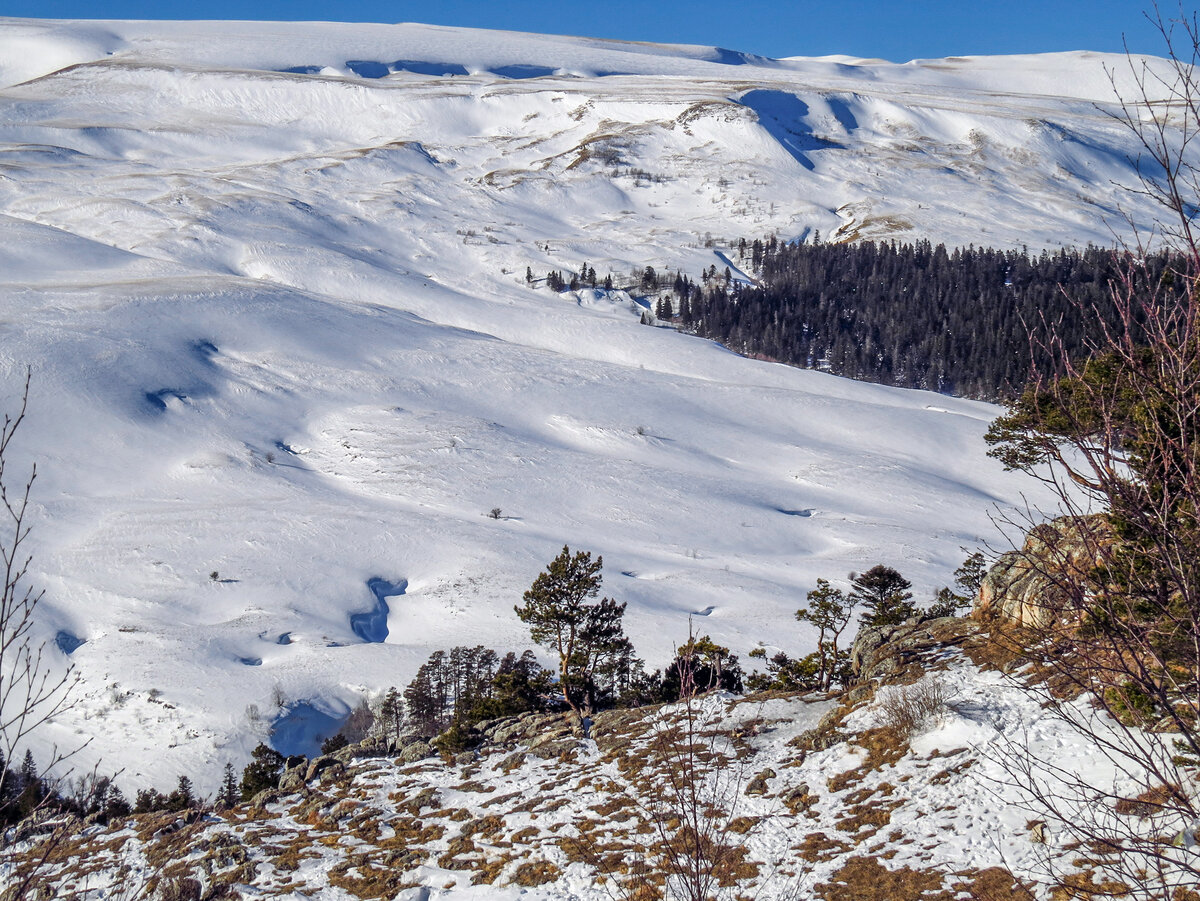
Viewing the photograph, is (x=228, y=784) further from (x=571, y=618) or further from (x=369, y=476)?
(x=369, y=476)

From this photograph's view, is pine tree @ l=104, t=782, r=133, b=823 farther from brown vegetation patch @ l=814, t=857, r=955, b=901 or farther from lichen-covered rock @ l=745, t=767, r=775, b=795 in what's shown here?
brown vegetation patch @ l=814, t=857, r=955, b=901

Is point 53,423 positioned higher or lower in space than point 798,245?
lower

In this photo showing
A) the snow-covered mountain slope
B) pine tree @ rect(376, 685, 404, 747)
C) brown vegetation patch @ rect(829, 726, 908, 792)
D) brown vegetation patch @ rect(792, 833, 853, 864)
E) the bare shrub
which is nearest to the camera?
the snow-covered mountain slope

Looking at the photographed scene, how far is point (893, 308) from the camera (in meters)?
156

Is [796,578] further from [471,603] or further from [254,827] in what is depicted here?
[254,827]

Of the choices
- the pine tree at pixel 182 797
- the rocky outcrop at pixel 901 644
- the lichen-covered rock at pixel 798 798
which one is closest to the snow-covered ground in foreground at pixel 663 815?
the lichen-covered rock at pixel 798 798

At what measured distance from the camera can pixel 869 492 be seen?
7062 centimetres

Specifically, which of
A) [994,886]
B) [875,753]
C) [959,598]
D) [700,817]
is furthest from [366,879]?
[959,598]

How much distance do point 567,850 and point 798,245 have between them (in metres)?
183

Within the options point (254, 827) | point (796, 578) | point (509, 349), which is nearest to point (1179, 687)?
point (254, 827)

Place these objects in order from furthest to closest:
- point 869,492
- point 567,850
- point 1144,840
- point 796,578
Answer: point 869,492, point 796,578, point 567,850, point 1144,840

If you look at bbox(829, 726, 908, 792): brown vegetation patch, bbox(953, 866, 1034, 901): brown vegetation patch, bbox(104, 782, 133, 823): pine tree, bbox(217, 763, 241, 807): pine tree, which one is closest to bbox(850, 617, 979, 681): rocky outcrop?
bbox(829, 726, 908, 792): brown vegetation patch

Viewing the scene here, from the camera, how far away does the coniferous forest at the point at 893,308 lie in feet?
465

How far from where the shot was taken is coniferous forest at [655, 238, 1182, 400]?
142 meters
